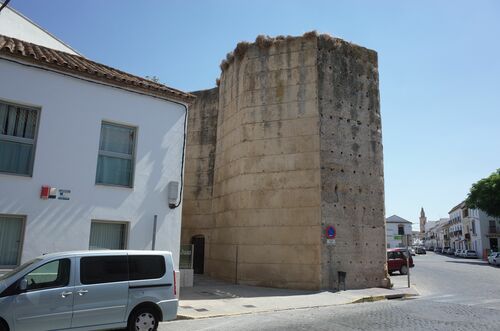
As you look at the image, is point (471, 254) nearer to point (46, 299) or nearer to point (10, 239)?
point (10, 239)

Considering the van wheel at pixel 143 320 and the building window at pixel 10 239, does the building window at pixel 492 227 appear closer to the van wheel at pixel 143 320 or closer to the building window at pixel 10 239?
the van wheel at pixel 143 320

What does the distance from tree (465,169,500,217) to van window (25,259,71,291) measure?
52.0m

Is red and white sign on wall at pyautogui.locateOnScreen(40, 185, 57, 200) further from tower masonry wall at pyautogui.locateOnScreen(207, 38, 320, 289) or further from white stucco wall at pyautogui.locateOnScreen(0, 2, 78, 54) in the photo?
tower masonry wall at pyautogui.locateOnScreen(207, 38, 320, 289)

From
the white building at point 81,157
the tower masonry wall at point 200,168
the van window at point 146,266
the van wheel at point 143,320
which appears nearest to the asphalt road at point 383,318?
the van wheel at point 143,320

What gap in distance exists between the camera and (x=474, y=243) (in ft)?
233

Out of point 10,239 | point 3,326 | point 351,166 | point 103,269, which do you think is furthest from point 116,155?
point 351,166

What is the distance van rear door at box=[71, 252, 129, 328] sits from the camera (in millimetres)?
7066

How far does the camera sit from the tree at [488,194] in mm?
47438

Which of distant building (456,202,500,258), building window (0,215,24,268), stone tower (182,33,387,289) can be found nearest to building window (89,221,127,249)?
building window (0,215,24,268)

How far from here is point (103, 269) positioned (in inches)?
297

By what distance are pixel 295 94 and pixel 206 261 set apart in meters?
A: 9.37

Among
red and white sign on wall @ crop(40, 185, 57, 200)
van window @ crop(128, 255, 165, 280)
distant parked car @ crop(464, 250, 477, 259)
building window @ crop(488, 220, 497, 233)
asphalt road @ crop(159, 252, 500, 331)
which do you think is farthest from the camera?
building window @ crop(488, 220, 497, 233)

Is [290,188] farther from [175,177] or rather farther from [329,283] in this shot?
[175,177]

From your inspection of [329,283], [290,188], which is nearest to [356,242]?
[329,283]
